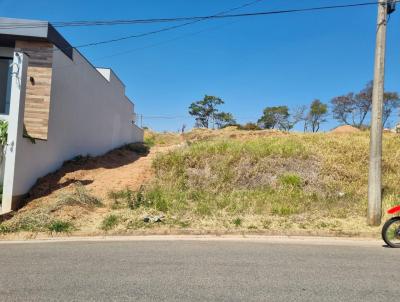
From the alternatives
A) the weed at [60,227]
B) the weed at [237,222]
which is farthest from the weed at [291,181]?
the weed at [60,227]

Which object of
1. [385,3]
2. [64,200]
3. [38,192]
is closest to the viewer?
[385,3]

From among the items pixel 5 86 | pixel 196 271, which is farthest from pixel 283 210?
pixel 5 86

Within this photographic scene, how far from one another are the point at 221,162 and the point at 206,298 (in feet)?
34.8

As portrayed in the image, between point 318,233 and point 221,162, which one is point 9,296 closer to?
point 318,233

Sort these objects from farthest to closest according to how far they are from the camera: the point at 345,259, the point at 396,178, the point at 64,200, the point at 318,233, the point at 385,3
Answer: the point at 396,178
the point at 64,200
the point at 385,3
the point at 318,233
the point at 345,259

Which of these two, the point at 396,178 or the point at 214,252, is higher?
the point at 396,178

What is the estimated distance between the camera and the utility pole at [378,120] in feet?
32.1

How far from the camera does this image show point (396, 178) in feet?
46.1

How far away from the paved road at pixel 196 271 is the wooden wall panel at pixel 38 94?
4623 millimetres

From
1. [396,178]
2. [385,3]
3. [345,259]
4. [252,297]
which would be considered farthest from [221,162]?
[252,297]

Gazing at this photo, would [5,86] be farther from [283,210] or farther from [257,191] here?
[283,210]

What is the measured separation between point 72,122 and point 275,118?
45.1 metres

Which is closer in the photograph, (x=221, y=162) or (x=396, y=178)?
(x=396, y=178)

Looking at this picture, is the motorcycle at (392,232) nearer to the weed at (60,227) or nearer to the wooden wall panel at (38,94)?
the weed at (60,227)
